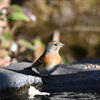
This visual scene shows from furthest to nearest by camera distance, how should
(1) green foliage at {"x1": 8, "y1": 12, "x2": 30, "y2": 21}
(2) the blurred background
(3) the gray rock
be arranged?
(2) the blurred background, (1) green foliage at {"x1": 8, "y1": 12, "x2": 30, "y2": 21}, (3) the gray rock

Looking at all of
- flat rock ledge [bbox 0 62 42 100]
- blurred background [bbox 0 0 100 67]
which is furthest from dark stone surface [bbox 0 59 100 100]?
blurred background [bbox 0 0 100 67]

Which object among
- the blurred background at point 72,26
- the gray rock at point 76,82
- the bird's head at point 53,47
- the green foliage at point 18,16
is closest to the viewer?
the gray rock at point 76,82

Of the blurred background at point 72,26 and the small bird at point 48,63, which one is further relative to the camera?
the blurred background at point 72,26

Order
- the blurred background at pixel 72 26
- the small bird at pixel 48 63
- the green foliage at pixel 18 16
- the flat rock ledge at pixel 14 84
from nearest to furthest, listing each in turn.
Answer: the flat rock ledge at pixel 14 84 → the small bird at pixel 48 63 → the green foliage at pixel 18 16 → the blurred background at pixel 72 26

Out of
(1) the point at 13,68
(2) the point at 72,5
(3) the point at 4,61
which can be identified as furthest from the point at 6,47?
(2) the point at 72,5

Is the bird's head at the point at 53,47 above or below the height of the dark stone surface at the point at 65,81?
above

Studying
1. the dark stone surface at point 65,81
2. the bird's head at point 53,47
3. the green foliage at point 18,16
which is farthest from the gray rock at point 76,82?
the green foliage at point 18,16

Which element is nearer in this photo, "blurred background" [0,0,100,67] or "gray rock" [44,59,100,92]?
"gray rock" [44,59,100,92]

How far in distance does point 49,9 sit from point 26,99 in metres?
5.36

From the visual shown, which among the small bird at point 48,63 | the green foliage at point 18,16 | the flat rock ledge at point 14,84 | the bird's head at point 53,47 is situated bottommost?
the flat rock ledge at point 14,84

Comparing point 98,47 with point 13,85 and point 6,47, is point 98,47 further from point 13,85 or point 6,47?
point 13,85

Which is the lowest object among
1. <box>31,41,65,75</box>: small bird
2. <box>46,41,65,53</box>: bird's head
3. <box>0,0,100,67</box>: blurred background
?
<box>31,41,65,75</box>: small bird

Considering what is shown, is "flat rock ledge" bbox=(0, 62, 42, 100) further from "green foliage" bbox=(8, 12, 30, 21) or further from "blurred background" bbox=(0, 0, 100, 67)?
"blurred background" bbox=(0, 0, 100, 67)

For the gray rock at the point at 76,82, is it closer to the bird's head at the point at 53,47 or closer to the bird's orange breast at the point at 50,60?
the bird's orange breast at the point at 50,60
